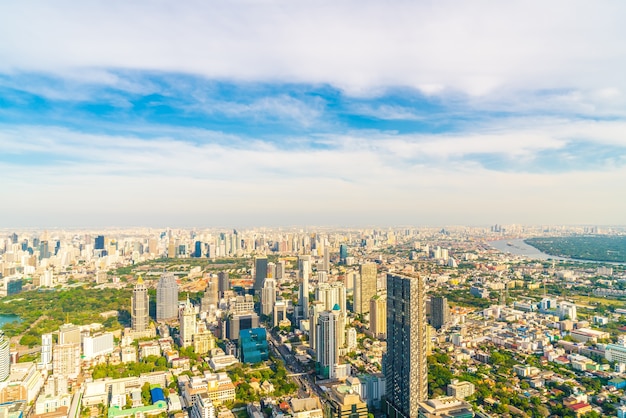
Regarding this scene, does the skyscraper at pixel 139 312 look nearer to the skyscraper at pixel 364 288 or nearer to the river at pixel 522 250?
the skyscraper at pixel 364 288

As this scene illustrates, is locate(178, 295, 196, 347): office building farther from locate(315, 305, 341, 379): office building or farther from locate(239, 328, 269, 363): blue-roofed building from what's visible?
locate(315, 305, 341, 379): office building

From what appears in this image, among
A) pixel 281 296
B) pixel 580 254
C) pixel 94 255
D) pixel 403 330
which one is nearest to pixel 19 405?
pixel 403 330

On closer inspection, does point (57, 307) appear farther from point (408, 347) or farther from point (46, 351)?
point (408, 347)

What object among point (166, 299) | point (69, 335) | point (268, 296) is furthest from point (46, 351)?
point (268, 296)

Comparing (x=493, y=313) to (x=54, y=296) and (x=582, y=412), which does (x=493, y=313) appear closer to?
(x=582, y=412)

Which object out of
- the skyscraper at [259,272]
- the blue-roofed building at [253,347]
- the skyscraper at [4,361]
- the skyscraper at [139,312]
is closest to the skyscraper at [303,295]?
the skyscraper at [259,272]

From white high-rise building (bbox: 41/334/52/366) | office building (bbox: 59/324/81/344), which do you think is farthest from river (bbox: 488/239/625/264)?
white high-rise building (bbox: 41/334/52/366)
